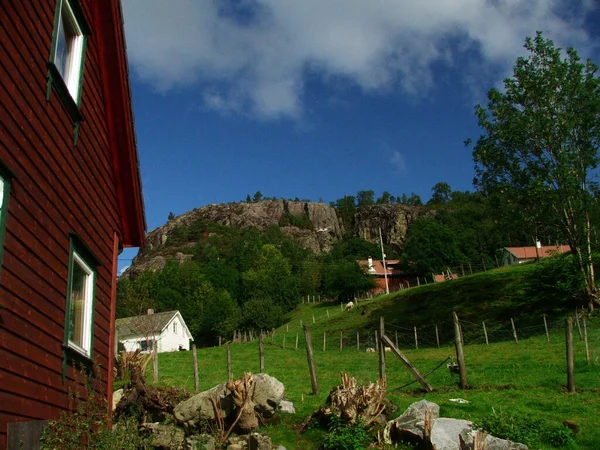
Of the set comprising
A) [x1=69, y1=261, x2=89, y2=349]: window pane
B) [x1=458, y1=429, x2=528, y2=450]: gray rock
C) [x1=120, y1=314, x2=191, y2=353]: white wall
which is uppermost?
[x1=120, y1=314, x2=191, y2=353]: white wall

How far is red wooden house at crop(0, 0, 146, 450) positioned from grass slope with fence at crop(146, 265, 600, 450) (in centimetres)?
612

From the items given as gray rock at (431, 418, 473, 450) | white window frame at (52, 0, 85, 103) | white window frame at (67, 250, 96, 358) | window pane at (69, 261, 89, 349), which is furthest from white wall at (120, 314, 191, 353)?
white window frame at (52, 0, 85, 103)

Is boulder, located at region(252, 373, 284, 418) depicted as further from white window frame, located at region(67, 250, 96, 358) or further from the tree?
the tree

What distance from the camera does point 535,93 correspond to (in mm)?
35875

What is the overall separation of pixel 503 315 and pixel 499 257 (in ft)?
194

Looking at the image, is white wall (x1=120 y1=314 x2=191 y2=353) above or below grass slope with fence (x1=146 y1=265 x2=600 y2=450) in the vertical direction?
above

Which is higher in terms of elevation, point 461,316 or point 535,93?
point 535,93

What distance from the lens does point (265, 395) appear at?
13102mm

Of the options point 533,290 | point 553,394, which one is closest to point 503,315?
point 533,290

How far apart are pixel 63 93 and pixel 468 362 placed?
75.8 ft

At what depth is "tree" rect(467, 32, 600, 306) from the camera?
1361 inches

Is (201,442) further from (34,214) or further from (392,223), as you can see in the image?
(392,223)

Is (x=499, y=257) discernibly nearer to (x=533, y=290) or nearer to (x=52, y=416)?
(x=533, y=290)

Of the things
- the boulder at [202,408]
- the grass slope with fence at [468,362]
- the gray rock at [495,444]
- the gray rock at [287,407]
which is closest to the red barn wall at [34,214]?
the boulder at [202,408]
